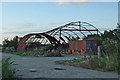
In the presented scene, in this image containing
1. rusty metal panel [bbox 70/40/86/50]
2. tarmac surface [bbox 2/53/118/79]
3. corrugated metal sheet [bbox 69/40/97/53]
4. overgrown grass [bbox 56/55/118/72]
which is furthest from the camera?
rusty metal panel [bbox 70/40/86/50]

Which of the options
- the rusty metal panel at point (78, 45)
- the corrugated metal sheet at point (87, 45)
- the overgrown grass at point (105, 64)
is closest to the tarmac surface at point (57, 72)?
the overgrown grass at point (105, 64)

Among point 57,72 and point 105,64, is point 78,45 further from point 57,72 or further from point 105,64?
point 57,72

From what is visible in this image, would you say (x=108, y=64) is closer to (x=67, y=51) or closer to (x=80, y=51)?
(x=80, y=51)

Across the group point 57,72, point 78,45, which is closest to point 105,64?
point 57,72

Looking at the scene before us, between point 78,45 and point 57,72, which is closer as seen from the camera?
point 57,72

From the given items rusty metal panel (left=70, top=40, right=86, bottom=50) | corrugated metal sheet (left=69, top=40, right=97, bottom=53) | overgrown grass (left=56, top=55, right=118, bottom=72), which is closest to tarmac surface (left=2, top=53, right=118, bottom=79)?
overgrown grass (left=56, top=55, right=118, bottom=72)

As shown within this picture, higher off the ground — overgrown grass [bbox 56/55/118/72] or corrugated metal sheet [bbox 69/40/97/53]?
corrugated metal sheet [bbox 69/40/97/53]

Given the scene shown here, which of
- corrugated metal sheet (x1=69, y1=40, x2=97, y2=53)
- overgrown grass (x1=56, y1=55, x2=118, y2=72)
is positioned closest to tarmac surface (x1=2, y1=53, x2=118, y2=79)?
overgrown grass (x1=56, y1=55, x2=118, y2=72)

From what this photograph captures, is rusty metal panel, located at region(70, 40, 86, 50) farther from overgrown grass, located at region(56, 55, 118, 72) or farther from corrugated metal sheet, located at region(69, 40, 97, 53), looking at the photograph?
overgrown grass, located at region(56, 55, 118, 72)

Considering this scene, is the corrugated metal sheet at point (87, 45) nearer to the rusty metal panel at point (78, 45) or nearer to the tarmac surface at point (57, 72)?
the rusty metal panel at point (78, 45)

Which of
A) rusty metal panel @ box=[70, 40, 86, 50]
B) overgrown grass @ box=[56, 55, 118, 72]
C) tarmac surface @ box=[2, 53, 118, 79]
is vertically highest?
rusty metal panel @ box=[70, 40, 86, 50]

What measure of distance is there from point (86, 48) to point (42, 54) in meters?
9.18

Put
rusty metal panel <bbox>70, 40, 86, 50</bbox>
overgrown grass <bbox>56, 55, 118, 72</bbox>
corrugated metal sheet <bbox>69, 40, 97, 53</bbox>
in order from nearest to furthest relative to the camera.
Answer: overgrown grass <bbox>56, 55, 118, 72</bbox>
corrugated metal sheet <bbox>69, 40, 97, 53</bbox>
rusty metal panel <bbox>70, 40, 86, 50</bbox>

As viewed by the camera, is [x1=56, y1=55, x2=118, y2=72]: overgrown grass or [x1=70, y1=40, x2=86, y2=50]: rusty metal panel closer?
[x1=56, y1=55, x2=118, y2=72]: overgrown grass
